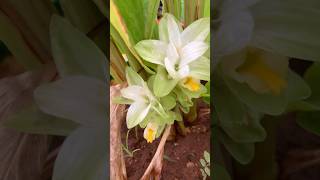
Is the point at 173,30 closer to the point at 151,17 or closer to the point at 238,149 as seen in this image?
the point at 151,17

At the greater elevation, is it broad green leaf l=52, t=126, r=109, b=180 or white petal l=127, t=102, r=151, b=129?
white petal l=127, t=102, r=151, b=129

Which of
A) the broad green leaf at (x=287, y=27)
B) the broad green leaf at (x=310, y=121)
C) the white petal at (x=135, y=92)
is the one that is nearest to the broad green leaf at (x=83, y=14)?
the white petal at (x=135, y=92)

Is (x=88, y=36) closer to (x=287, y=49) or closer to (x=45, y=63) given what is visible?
(x=45, y=63)

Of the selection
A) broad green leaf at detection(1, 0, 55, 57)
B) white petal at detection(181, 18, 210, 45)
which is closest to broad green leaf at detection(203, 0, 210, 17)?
white petal at detection(181, 18, 210, 45)

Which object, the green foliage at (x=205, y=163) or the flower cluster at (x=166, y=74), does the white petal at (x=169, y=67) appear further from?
the green foliage at (x=205, y=163)

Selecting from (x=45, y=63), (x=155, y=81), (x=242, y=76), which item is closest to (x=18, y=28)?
(x=45, y=63)

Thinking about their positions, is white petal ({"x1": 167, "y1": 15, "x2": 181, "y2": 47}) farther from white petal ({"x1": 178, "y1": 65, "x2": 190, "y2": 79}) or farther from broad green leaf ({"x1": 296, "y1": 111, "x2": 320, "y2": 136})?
broad green leaf ({"x1": 296, "y1": 111, "x2": 320, "y2": 136})
